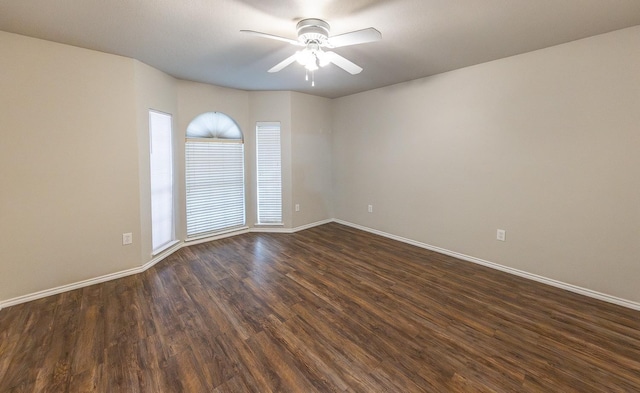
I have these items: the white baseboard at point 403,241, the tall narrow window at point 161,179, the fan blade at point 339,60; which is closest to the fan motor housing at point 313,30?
the fan blade at point 339,60

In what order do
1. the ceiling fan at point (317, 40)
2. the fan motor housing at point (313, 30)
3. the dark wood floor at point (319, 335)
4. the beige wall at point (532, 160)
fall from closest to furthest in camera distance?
the dark wood floor at point (319, 335) < the ceiling fan at point (317, 40) < the fan motor housing at point (313, 30) < the beige wall at point (532, 160)

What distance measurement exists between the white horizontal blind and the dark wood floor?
47.9 inches

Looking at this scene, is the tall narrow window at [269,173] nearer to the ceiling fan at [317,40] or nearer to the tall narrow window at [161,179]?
the tall narrow window at [161,179]

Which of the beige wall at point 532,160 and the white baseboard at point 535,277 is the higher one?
the beige wall at point 532,160

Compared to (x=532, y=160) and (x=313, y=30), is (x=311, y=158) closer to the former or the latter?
(x=313, y=30)

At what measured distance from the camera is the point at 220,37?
7.95 ft

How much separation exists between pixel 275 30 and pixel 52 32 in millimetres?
1969

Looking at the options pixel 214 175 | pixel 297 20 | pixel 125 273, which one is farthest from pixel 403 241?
pixel 125 273

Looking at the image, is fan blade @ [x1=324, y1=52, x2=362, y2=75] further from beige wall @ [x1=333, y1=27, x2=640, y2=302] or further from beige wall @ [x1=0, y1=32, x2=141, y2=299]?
beige wall @ [x1=0, y1=32, x2=141, y2=299]

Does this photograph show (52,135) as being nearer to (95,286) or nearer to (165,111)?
(165,111)

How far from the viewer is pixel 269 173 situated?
473cm

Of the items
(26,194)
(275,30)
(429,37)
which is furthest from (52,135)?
(429,37)

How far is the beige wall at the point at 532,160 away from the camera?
2.41m

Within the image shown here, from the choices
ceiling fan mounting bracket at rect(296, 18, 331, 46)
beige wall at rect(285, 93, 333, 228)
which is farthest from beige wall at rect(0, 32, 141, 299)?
beige wall at rect(285, 93, 333, 228)
